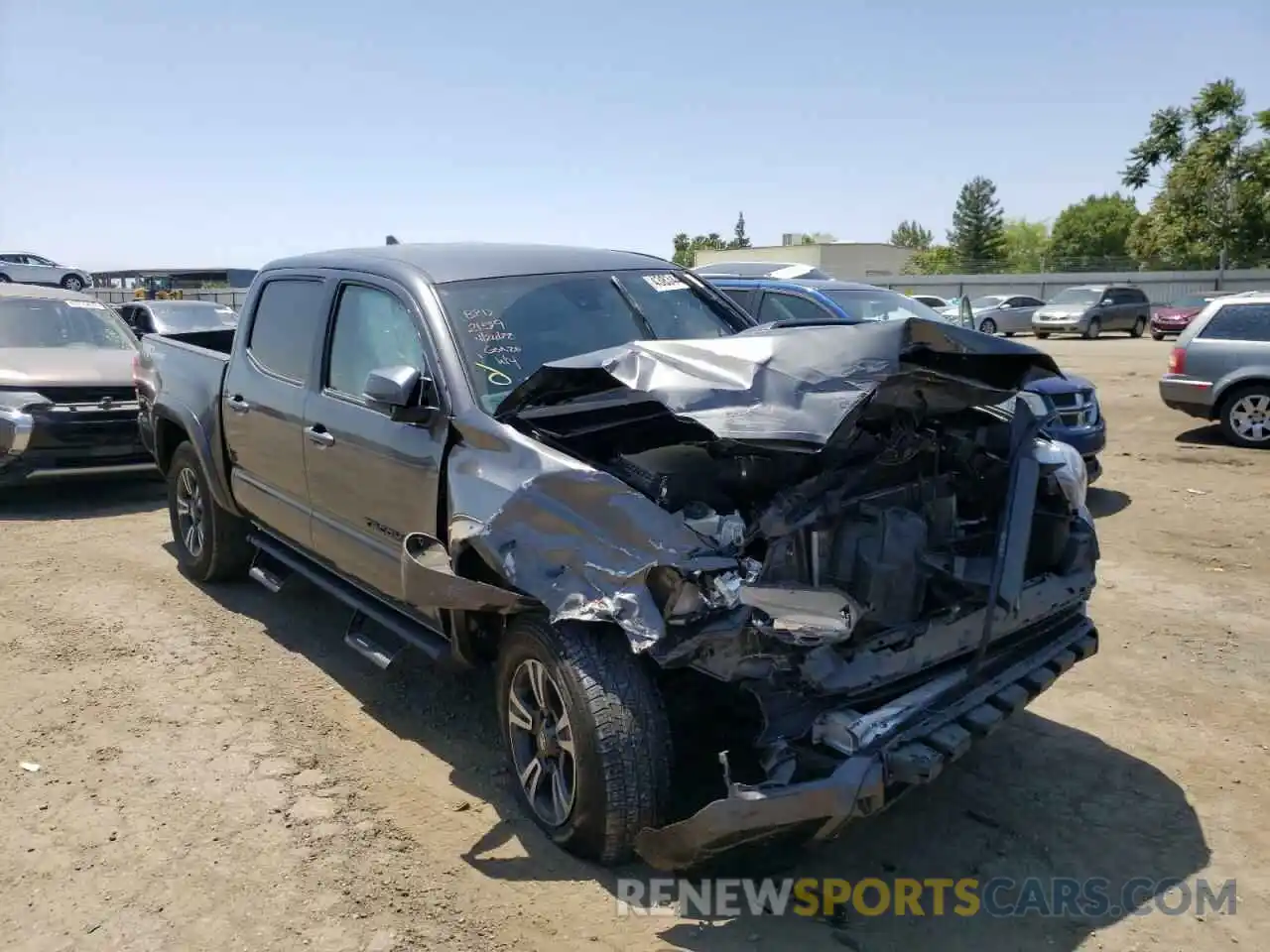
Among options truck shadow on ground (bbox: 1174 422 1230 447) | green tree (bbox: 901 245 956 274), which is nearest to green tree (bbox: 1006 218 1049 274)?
green tree (bbox: 901 245 956 274)

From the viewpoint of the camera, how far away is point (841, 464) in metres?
3.34

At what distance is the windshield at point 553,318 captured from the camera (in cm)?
394

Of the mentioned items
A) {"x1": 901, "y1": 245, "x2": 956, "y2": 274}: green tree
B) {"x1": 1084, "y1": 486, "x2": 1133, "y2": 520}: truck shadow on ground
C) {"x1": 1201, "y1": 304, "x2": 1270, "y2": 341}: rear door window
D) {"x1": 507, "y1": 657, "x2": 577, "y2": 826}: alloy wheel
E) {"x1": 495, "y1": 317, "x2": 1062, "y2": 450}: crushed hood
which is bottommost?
{"x1": 1084, "y1": 486, "x2": 1133, "y2": 520}: truck shadow on ground

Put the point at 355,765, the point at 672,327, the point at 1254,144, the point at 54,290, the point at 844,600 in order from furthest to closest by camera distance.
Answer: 1. the point at 1254,144
2. the point at 54,290
3. the point at 672,327
4. the point at 355,765
5. the point at 844,600

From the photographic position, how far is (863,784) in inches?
105

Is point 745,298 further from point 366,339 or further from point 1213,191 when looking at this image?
point 1213,191

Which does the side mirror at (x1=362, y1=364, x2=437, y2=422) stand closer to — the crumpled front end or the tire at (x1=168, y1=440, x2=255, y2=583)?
the crumpled front end

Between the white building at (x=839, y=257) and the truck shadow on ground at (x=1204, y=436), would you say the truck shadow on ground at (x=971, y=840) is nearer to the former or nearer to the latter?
the truck shadow on ground at (x=1204, y=436)

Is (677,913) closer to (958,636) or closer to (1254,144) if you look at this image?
(958,636)

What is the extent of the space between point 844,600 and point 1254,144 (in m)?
54.3

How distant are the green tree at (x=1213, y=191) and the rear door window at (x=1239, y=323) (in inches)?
1471

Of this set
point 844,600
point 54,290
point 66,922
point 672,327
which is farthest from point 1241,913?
point 54,290

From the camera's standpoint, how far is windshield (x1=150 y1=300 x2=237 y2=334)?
584 inches

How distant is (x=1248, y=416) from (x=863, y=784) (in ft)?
33.7
